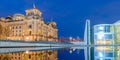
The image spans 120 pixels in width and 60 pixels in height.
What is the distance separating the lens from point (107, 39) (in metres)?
12.5

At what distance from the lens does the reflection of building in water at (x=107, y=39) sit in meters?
12.3

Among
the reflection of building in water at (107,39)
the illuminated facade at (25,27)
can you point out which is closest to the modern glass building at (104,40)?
the reflection of building in water at (107,39)

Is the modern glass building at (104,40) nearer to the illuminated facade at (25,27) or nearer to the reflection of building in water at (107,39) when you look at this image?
the reflection of building in water at (107,39)

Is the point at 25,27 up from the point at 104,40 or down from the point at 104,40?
up

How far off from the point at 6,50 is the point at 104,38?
37.6 feet

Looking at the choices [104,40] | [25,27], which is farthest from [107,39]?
[25,27]

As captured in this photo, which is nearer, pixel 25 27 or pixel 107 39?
pixel 107 39

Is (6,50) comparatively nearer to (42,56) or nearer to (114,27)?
(114,27)

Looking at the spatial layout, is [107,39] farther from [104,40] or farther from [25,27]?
[25,27]

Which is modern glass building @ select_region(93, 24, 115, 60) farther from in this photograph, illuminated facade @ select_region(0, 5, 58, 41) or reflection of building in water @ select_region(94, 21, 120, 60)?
illuminated facade @ select_region(0, 5, 58, 41)

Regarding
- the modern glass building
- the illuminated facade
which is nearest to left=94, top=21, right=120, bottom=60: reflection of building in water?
the modern glass building

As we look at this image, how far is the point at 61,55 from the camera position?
117ft

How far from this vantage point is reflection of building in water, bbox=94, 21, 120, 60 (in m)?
12.3

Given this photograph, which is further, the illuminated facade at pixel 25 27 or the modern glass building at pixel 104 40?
the illuminated facade at pixel 25 27
